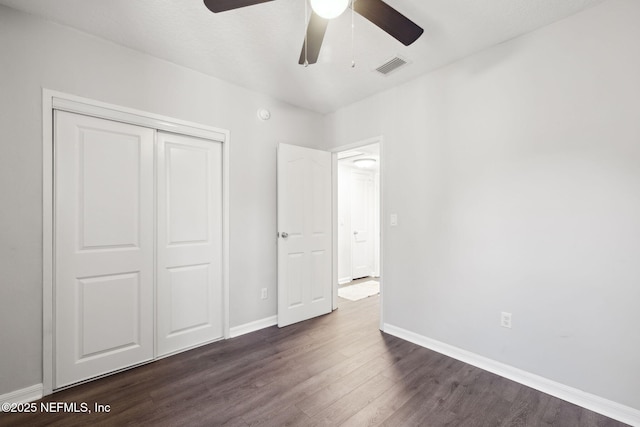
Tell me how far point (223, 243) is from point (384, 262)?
68.8 inches

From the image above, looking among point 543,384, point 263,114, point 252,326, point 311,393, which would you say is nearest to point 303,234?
point 252,326

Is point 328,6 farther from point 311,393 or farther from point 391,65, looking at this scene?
point 311,393

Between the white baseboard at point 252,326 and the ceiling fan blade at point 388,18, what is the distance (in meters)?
2.93

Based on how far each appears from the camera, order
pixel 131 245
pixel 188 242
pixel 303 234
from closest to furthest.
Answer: pixel 131 245, pixel 188 242, pixel 303 234

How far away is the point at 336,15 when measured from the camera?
1.38 m

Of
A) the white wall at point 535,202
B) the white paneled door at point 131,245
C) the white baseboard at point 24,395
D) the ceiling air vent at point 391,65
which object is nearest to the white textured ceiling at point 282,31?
the ceiling air vent at point 391,65

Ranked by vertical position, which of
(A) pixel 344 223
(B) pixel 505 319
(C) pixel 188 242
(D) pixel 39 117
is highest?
(D) pixel 39 117

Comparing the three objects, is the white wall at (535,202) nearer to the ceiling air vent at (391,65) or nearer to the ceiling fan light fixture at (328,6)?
the ceiling air vent at (391,65)

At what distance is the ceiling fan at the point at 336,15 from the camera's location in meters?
1.34

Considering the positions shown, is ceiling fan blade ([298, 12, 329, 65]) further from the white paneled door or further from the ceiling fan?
the white paneled door

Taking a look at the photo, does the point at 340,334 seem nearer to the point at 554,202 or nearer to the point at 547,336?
the point at 547,336

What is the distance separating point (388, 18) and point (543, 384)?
270 centimetres

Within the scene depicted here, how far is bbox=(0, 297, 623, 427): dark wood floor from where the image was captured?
1.72 metres

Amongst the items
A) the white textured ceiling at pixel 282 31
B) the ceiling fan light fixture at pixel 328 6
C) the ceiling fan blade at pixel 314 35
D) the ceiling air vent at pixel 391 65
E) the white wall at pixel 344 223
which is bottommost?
the white wall at pixel 344 223
